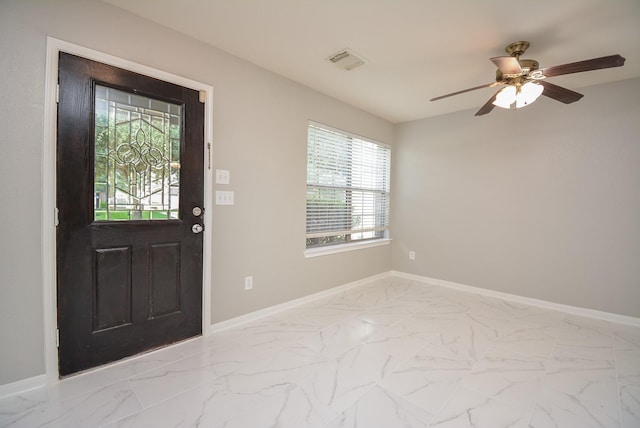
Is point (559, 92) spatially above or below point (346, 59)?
below

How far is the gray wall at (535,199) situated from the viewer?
2.96 meters

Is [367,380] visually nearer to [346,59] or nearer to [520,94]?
[520,94]

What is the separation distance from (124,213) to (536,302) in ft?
14.5

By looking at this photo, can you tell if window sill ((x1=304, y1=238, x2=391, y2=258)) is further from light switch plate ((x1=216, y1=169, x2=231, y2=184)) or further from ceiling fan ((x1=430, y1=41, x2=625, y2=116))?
ceiling fan ((x1=430, y1=41, x2=625, y2=116))

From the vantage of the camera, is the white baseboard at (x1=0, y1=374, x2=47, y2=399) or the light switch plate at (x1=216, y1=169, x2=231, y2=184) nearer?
the white baseboard at (x1=0, y1=374, x2=47, y2=399)

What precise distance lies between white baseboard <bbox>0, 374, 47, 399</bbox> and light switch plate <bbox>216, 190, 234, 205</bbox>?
5.28 feet

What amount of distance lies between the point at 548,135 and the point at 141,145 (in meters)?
A: 4.24

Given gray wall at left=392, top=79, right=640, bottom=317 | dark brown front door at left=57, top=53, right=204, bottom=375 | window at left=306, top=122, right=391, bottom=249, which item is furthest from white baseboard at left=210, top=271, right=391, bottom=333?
gray wall at left=392, top=79, right=640, bottom=317

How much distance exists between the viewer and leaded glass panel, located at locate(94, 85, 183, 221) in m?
1.98

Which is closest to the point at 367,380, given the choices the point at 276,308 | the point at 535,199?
the point at 276,308

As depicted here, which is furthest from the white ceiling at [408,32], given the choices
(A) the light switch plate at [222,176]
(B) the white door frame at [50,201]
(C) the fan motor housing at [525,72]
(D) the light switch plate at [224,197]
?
(D) the light switch plate at [224,197]

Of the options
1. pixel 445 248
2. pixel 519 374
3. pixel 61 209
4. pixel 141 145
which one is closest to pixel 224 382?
pixel 61 209

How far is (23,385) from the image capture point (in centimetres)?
172

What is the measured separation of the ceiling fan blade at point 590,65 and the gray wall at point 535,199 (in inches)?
66.1
